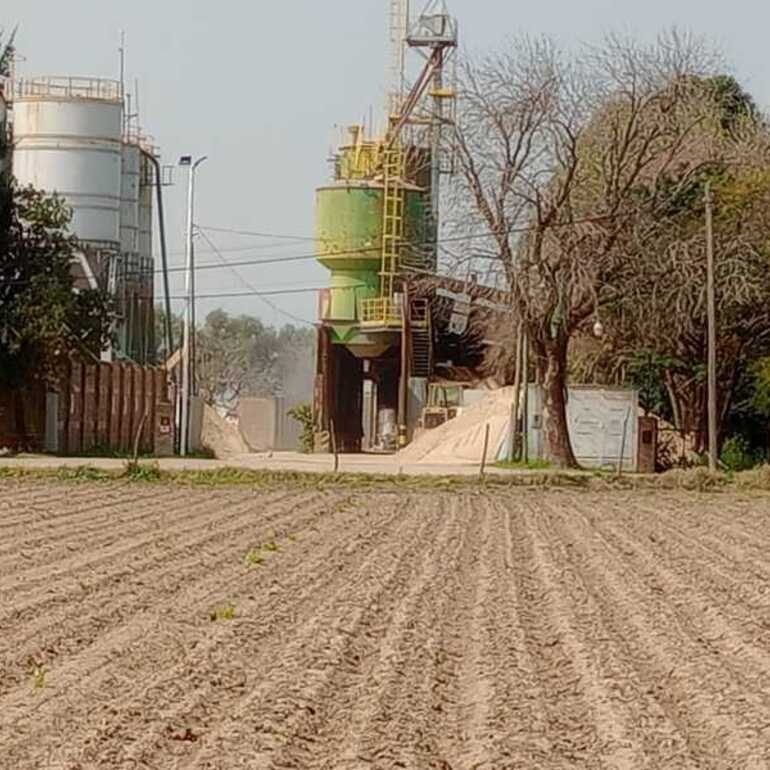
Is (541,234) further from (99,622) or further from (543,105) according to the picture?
(99,622)

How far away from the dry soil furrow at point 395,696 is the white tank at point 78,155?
46.3 meters

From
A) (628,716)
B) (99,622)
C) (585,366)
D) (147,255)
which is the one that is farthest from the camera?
(147,255)

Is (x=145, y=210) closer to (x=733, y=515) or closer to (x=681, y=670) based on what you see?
(x=733, y=515)

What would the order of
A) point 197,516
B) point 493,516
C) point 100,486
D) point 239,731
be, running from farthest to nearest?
1. point 100,486
2. point 493,516
3. point 197,516
4. point 239,731

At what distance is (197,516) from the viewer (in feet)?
88.0

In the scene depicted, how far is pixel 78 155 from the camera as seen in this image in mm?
61750

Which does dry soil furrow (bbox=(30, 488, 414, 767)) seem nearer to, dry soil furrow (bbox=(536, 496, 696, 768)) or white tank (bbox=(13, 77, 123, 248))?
dry soil furrow (bbox=(536, 496, 696, 768))

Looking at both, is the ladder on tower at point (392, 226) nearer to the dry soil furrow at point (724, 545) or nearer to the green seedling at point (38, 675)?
the dry soil furrow at point (724, 545)

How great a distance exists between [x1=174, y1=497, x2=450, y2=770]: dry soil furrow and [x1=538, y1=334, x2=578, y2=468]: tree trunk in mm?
26314

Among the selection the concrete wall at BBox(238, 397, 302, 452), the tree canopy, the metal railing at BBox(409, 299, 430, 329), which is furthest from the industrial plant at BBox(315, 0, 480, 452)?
the tree canopy

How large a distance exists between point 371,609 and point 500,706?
471 cm

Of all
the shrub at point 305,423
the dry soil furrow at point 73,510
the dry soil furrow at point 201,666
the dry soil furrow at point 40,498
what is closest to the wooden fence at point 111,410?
the shrub at point 305,423

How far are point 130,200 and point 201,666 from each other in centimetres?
5322

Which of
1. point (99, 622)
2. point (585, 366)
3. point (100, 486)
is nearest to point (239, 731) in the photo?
point (99, 622)
